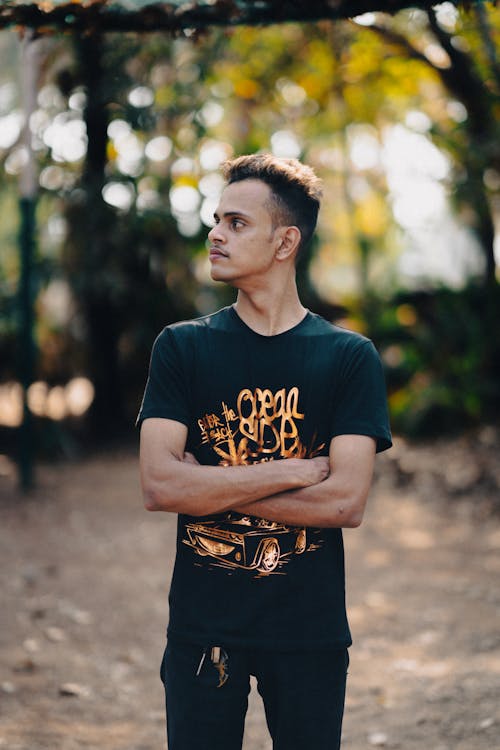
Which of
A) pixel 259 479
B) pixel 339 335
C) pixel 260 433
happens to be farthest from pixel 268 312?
pixel 259 479

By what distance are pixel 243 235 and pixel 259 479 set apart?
69cm

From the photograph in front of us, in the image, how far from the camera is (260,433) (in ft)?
8.27

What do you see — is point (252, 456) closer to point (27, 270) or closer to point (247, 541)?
point (247, 541)

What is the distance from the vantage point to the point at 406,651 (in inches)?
231

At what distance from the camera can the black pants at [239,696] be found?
2420mm

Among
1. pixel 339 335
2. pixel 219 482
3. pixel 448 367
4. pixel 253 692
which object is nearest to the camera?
pixel 219 482

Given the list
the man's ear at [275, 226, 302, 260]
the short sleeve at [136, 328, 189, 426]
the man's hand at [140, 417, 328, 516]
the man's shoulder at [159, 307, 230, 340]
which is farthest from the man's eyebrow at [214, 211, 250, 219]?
the man's hand at [140, 417, 328, 516]

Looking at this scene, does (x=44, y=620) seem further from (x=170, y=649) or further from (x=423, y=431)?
(x=423, y=431)

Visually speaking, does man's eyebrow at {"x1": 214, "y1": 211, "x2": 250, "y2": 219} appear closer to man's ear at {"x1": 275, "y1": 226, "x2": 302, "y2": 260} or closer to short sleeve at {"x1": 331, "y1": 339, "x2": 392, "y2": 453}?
man's ear at {"x1": 275, "y1": 226, "x2": 302, "y2": 260}

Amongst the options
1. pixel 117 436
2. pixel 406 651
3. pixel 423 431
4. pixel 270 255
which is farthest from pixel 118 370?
pixel 270 255

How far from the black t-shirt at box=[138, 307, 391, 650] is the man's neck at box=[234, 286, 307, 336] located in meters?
0.04

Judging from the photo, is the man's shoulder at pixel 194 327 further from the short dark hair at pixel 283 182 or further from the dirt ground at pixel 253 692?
the dirt ground at pixel 253 692

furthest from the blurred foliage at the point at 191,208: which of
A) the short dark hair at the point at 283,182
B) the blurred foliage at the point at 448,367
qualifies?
the short dark hair at the point at 283,182

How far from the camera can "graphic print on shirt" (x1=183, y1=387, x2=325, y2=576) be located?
8.14ft
